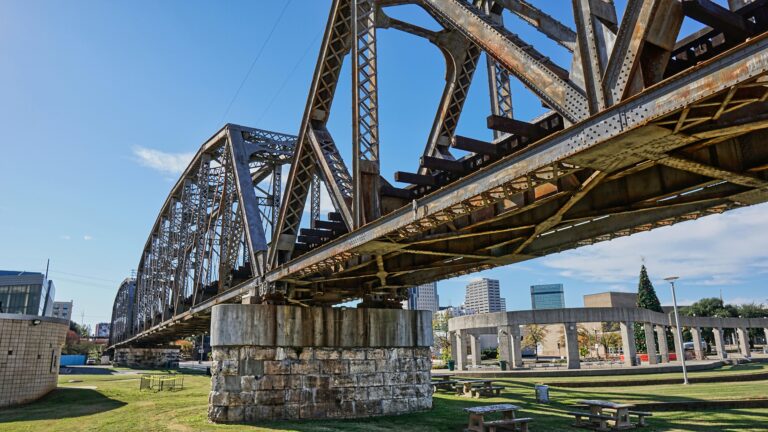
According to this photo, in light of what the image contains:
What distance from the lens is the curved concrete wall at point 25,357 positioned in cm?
2269

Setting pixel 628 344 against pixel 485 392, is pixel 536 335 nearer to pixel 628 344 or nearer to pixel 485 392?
pixel 628 344

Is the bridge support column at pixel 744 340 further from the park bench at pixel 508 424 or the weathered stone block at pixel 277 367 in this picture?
the weathered stone block at pixel 277 367

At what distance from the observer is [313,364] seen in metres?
17.7

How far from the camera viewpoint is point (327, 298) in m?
22.9

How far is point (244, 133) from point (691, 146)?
2661 centimetres

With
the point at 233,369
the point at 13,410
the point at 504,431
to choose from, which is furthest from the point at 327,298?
the point at 13,410

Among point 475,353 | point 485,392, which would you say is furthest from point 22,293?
point 485,392

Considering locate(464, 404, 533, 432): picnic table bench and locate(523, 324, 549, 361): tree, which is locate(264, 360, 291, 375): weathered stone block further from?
locate(523, 324, 549, 361): tree

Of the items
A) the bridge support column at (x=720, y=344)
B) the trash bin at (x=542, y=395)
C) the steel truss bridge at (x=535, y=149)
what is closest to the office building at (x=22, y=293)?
the steel truss bridge at (x=535, y=149)

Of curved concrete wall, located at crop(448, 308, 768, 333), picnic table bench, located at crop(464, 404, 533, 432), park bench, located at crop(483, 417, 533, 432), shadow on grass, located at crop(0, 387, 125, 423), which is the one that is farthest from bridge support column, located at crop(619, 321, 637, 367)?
shadow on grass, located at crop(0, 387, 125, 423)

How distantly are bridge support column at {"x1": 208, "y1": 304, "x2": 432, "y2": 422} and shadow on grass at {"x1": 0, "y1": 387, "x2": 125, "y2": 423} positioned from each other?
7888mm

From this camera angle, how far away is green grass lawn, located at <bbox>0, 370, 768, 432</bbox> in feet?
52.5

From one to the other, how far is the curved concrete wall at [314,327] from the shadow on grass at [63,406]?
26.6ft

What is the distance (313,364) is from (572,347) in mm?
31299
